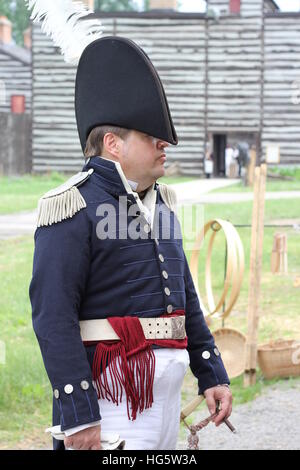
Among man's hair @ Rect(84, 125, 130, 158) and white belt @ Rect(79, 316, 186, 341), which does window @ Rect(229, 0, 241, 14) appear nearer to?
man's hair @ Rect(84, 125, 130, 158)

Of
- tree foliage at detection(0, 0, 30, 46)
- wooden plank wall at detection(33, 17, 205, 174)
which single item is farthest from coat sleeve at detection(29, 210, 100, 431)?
tree foliage at detection(0, 0, 30, 46)

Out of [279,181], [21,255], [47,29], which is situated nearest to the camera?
[47,29]

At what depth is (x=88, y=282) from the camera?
221cm

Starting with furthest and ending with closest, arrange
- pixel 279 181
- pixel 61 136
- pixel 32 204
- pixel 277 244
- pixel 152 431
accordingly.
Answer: pixel 61 136 < pixel 279 181 < pixel 32 204 < pixel 277 244 < pixel 152 431

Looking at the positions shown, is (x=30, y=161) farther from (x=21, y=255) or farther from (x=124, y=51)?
(x=124, y=51)

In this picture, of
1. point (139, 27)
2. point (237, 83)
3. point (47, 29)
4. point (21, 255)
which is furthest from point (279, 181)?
point (47, 29)

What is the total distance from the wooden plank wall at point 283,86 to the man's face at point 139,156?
2258cm

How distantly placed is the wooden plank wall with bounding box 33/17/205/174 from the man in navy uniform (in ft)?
73.0

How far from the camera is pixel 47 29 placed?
2586 millimetres

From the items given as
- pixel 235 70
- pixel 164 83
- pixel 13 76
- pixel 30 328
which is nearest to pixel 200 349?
pixel 30 328

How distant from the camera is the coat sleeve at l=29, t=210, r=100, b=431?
2.10m

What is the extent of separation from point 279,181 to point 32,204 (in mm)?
9401

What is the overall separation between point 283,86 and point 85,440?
2308 cm

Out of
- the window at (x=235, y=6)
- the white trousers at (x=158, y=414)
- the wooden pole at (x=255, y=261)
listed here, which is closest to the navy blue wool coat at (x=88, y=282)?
the white trousers at (x=158, y=414)
